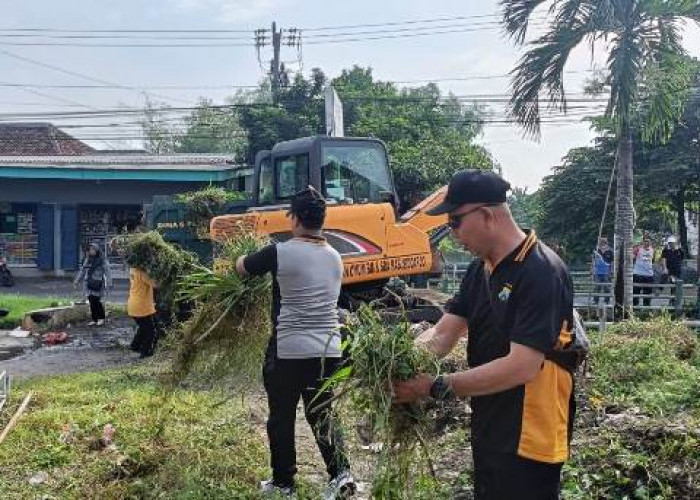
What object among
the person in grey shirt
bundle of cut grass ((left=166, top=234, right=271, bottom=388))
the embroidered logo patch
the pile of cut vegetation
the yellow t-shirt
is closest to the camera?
the embroidered logo patch

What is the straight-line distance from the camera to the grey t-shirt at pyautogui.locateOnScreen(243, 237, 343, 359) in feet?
15.4

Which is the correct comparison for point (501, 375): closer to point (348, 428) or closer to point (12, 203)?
point (348, 428)

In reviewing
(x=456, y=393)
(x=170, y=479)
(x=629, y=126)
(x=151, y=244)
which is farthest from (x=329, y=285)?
(x=629, y=126)

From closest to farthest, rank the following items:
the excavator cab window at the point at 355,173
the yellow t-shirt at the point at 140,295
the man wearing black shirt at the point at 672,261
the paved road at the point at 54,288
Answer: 1. the yellow t-shirt at the point at 140,295
2. the excavator cab window at the point at 355,173
3. the man wearing black shirt at the point at 672,261
4. the paved road at the point at 54,288

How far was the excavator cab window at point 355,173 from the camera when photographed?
35.0 ft

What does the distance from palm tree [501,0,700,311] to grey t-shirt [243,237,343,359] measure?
8320 millimetres

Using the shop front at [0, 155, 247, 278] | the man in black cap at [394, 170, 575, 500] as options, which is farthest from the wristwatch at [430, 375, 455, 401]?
the shop front at [0, 155, 247, 278]

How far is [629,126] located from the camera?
12336 millimetres

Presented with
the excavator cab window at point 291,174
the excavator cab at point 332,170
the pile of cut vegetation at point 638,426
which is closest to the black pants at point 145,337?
the excavator cab at point 332,170

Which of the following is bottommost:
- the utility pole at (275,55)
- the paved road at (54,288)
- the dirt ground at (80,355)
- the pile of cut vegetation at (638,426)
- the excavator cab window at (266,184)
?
the paved road at (54,288)

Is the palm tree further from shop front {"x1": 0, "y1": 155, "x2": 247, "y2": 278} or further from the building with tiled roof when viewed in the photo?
the building with tiled roof

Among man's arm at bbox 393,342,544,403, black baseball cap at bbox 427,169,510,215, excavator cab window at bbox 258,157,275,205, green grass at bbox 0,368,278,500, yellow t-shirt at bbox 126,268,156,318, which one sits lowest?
green grass at bbox 0,368,278,500

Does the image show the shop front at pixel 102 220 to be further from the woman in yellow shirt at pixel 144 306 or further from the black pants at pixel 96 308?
the woman in yellow shirt at pixel 144 306

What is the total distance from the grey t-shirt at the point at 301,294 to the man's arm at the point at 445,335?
149 cm
